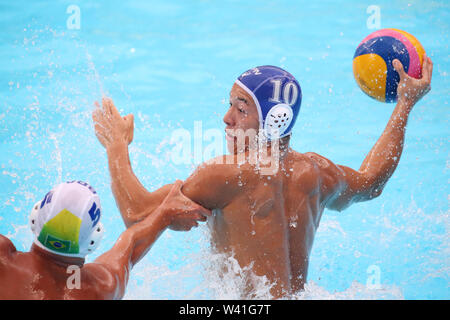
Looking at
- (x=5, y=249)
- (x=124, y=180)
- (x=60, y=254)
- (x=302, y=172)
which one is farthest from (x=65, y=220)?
(x=302, y=172)

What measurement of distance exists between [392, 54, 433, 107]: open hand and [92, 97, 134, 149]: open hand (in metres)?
1.90

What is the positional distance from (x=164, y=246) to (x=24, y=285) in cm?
347

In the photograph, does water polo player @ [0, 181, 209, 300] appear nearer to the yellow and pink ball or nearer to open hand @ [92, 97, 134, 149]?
open hand @ [92, 97, 134, 149]

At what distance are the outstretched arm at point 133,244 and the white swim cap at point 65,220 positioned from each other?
7.2 inches

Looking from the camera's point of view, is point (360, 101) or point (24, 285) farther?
point (360, 101)

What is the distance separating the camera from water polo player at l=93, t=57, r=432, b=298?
3.45 meters

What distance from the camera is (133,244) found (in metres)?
3.26

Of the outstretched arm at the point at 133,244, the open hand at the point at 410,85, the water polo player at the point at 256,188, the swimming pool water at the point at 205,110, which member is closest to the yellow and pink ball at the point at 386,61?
the open hand at the point at 410,85

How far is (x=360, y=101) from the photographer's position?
9.14 m

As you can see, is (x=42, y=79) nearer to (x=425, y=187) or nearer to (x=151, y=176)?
(x=151, y=176)

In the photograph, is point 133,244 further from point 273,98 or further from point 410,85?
point 410,85

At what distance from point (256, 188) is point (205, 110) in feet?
18.1

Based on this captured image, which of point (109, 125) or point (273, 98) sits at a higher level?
point (273, 98)

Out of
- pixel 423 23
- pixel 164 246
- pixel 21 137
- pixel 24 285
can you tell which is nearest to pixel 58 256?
pixel 24 285
